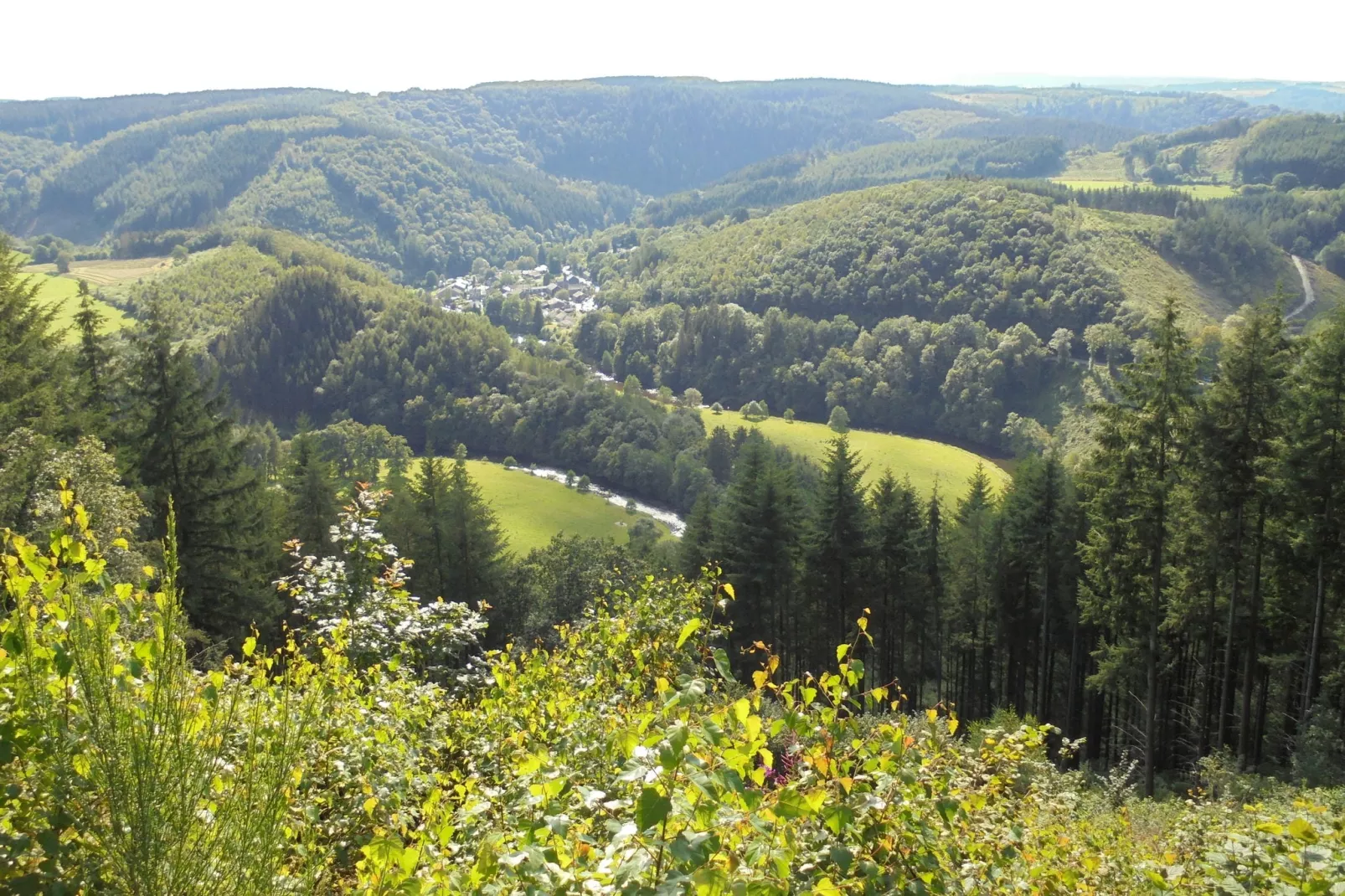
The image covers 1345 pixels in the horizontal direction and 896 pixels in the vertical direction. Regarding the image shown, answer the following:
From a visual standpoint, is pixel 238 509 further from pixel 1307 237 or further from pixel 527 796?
pixel 1307 237

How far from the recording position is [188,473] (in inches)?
1057

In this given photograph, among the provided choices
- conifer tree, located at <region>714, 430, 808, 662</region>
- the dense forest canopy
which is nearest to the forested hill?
the dense forest canopy

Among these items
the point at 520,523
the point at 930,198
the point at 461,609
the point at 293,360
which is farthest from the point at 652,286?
the point at 461,609

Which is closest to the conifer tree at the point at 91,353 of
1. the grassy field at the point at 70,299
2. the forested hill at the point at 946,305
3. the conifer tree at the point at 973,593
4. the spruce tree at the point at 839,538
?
the spruce tree at the point at 839,538

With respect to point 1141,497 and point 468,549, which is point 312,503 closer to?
point 468,549

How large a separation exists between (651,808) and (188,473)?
28.3m

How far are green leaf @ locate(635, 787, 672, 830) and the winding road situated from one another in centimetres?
15123

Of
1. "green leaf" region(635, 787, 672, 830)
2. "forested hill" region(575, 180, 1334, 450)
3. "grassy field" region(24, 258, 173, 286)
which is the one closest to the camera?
"green leaf" region(635, 787, 672, 830)

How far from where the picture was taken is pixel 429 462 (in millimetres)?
42188

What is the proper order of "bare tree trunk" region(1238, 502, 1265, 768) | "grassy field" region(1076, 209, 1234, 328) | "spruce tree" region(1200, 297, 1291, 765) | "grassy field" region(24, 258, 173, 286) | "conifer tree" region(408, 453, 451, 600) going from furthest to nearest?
1. "grassy field" region(24, 258, 173, 286)
2. "grassy field" region(1076, 209, 1234, 328)
3. "conifer tree" region(408, 453, 451, 600)
4. "bare tree trunk" region(1238, 502, 1265, 768)
5. "spruce tree" region(1200, 297, 1291, 765)

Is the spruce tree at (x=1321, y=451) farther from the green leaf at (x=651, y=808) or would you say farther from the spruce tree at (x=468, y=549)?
the spruce tree at (x=468, y=549)

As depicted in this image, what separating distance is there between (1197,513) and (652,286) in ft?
586

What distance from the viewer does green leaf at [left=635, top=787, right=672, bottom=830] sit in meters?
3.01

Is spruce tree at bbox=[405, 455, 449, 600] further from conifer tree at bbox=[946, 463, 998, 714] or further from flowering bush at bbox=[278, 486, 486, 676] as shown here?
flowering bush at bbox=[278, 486, 486, 676]
